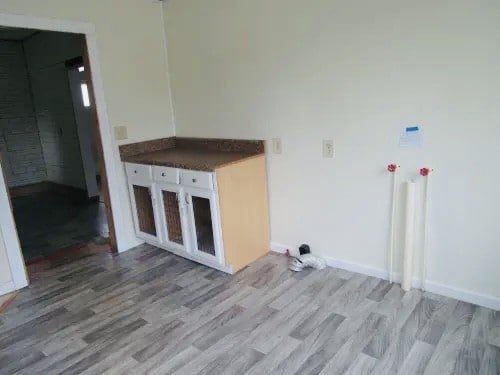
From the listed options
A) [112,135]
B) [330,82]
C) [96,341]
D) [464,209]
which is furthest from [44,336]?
[464,209]

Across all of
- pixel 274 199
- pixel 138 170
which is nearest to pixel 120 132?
pixel 138 170

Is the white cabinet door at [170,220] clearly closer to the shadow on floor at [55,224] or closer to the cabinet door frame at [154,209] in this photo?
the cabinet door frame at [154,209]

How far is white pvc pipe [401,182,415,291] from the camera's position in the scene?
232 cm

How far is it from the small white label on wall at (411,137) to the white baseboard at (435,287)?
35.9 inches

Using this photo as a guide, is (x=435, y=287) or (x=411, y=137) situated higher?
(x=411, y=137)

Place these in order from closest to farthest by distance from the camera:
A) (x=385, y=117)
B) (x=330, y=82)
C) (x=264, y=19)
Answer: (x=385, y=117)
(x=330, y=82)
(x=264, y=19)

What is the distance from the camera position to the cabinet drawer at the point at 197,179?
2686mm

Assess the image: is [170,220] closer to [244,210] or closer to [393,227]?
[244,210]

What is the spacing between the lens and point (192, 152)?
3414 mm

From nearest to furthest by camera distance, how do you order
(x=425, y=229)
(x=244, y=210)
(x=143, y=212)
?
(x=425, y=229) < (x=244, y=210) < (x=143, y=212)

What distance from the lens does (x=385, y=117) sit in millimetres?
2383

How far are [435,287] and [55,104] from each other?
5567 mm

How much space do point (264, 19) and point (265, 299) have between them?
2089 millimetres

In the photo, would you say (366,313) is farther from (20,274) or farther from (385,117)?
(20,274)
